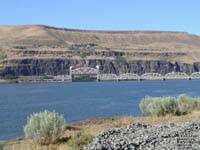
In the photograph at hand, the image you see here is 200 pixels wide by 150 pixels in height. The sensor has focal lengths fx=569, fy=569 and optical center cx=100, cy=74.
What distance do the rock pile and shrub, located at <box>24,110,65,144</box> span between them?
114 inches

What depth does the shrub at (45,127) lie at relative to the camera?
66.7 ft

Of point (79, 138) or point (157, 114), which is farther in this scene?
point (157, 114)

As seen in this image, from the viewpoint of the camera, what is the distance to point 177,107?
29781mm

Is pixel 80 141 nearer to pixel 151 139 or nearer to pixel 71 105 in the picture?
pixel 151 139

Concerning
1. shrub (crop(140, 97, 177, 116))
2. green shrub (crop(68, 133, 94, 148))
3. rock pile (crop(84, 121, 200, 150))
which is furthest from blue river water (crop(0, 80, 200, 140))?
rock pile (crop(84, 121, 200, 150))

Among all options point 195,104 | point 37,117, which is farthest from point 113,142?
point 195,104

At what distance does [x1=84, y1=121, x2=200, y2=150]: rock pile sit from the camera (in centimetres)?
1482

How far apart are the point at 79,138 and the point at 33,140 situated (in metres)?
3.29

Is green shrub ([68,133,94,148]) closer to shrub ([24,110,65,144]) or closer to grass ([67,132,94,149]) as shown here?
grass ([67,132,94,149])

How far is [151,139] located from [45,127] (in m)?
5.52

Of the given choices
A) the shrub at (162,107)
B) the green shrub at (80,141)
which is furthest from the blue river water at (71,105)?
the green shrub at (80,141)

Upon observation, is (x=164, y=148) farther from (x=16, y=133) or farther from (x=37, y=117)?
(x=16, y=133)

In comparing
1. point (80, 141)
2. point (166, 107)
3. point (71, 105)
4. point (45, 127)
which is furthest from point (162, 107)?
point (71, 105)

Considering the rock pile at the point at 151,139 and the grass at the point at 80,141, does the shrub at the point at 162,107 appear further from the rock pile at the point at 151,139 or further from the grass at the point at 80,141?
the grass at the point at 80,141
